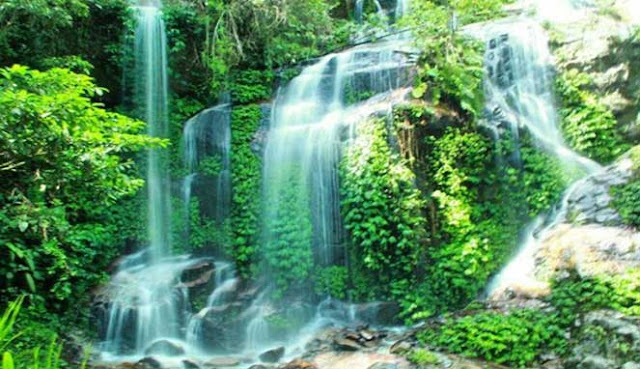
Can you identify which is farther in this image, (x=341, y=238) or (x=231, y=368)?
(x=341, y=238)

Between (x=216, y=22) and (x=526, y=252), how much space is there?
25.6 ft

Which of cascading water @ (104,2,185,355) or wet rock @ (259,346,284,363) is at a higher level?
cascading water @ (104,2,185,355)

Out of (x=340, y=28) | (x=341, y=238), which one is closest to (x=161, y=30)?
(x=340, y=28)

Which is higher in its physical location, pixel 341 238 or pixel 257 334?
pixel 341 238

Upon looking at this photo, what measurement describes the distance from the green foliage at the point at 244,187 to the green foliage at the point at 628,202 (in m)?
5.65

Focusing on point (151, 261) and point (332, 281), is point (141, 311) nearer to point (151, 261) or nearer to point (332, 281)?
point (151, 261)

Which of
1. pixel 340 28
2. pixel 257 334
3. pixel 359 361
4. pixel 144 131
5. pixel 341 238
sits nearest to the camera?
pixel 359 361

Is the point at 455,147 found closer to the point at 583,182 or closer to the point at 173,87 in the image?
the point at 583,182

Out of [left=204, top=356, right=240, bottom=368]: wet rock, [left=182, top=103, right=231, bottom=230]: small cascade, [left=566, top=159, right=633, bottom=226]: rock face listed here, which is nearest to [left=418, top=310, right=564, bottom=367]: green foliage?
[left=566, top=159, right=633, bottom=226]: rock face

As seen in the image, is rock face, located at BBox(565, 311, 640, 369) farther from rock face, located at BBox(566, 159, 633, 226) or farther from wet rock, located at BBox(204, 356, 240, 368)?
wet rock, located at BBox(204, 356, 240, 368)

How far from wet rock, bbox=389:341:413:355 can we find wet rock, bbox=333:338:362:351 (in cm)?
46

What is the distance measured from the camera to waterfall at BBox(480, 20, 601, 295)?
8594mm

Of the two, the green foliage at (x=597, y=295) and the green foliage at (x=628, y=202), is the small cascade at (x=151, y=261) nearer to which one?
the green foliage at (x=597, y=295)

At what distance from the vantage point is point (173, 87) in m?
10.4
